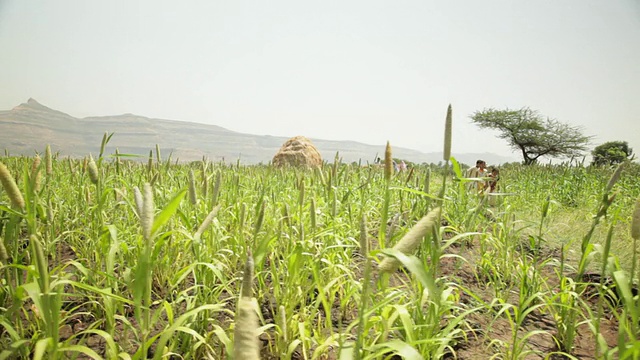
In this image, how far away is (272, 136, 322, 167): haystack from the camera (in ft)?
45.1

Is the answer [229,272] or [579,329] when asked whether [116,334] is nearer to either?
[229,272]

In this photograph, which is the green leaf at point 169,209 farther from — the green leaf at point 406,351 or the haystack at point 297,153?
the haystack at point 297,153

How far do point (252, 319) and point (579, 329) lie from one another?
2.35m

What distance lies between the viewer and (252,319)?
15.0 inches

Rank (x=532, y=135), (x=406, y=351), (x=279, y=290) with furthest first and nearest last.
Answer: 1. (x=532, y=135)
2. (x=279, y=290)
3. (x=406, y=351)

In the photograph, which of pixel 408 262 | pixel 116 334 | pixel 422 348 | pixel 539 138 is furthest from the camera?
pixel 539 138

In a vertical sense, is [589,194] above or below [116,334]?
above

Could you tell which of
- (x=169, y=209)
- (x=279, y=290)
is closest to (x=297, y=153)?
(x=279, y=290)

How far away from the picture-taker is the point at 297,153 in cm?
1395

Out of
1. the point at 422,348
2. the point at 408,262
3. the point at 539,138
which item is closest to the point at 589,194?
the point at 422,348

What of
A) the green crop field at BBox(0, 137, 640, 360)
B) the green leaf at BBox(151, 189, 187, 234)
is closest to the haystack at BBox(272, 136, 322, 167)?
the green crop field at BBox(0, 137, 640, 360)

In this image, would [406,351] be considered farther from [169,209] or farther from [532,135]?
[532,135]

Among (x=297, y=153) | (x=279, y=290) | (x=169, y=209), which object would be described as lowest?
(x=279, y=290)

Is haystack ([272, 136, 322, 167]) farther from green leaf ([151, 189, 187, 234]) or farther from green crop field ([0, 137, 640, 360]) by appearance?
green leaf ([151, 189, 187, 234])
